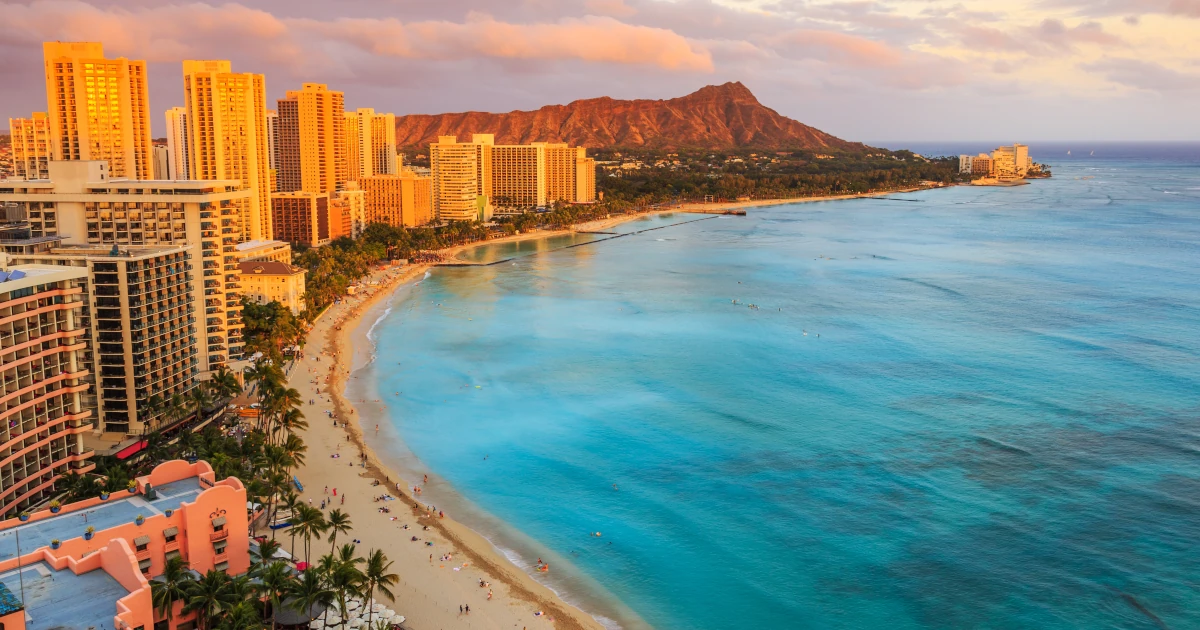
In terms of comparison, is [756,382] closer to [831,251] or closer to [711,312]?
[711,312]

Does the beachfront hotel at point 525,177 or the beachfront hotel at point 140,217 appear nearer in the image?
the beachfront hotel at point 140,217

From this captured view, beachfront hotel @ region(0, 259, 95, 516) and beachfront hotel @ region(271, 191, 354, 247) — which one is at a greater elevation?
beachfront hotel @ region(271, 191, 354, 247)

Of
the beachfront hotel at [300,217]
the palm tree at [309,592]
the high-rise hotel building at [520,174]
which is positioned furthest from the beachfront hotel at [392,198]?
the palm tree at [309,592]

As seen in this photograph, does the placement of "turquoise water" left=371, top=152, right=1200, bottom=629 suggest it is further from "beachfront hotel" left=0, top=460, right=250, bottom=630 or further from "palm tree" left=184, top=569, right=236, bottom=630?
"palm tree" left=184, top=569, right=236, bottom=630

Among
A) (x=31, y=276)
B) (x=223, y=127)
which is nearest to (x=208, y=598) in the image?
(x=31, y=276)

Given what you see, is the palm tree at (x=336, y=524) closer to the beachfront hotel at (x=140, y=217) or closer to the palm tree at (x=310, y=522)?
the palm tree at (x=310, y=522)

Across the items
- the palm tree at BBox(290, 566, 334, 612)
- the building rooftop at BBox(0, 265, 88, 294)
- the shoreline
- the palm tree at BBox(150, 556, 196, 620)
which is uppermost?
the building rooftop at BBox(0, 265, 88, 294)

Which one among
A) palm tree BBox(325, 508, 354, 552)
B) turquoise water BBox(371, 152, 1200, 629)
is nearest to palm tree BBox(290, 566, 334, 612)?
palm tree BBox(325, 508, 354, 552)

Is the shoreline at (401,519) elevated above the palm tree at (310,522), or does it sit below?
below
